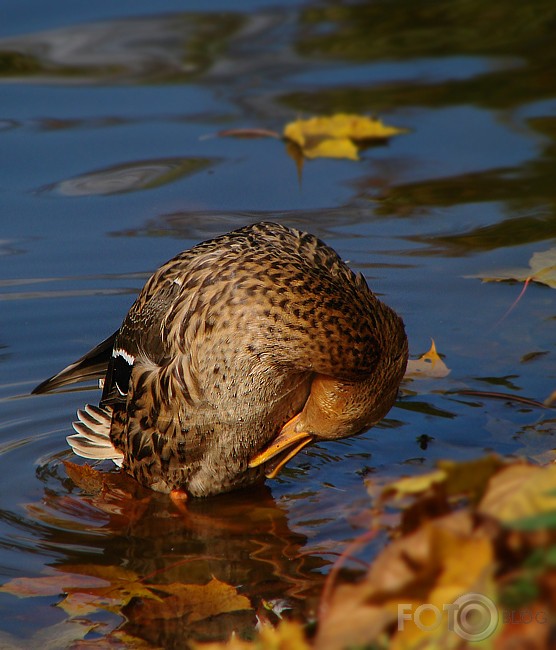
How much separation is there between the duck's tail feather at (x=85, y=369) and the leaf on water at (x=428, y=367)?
1.78 m

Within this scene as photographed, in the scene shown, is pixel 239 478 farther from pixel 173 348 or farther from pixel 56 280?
pixel 56 280

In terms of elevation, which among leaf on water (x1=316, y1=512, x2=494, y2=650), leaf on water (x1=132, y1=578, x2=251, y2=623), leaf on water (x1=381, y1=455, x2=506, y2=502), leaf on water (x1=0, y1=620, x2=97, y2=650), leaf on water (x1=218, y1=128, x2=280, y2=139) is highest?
leaf on water (x1=381, y1=455, x2=506, y2=502)

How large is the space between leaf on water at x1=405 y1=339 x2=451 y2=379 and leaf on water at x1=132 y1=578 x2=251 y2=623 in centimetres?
230

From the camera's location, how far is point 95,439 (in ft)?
20.0

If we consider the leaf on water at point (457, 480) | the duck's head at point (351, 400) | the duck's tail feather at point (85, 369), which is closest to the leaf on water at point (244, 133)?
the duck's tail feather at point (85, 369)

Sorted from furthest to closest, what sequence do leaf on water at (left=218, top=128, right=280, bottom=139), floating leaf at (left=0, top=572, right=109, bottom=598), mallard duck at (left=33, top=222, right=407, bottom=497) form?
1. leaf on water at (left=218, top=128, right=280, bottom=139)
2. mallard duck at (left=33, top=222, right=407, bottom=497)
3. floating leaf at (left=0, top=572, right=109, bottom=598)

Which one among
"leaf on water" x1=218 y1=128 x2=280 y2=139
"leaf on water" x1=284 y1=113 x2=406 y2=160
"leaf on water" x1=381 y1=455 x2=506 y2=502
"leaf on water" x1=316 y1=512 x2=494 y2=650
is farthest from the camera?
"leaf on water" x1=218 y1=128 x2=280 y2=139

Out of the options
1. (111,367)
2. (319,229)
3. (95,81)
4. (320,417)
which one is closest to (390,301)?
(319,229)

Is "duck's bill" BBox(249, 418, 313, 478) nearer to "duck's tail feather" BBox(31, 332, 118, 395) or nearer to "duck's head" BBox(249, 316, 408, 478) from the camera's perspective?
"duck's head" BBox(249, 316, 408, 478)

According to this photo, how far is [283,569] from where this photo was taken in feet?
16.5

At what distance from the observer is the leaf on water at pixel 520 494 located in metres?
2.40

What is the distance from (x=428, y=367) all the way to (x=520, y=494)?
4311 mm

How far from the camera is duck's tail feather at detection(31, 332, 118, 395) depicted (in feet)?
21.0

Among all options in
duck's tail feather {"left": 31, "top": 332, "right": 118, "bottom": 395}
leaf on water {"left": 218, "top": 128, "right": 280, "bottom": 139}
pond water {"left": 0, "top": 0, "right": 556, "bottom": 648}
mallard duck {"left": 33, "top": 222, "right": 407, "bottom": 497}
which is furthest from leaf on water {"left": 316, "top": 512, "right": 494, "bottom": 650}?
leaf on water {"left": 218, "top": 128, "right": 280, "bottom": 139}
